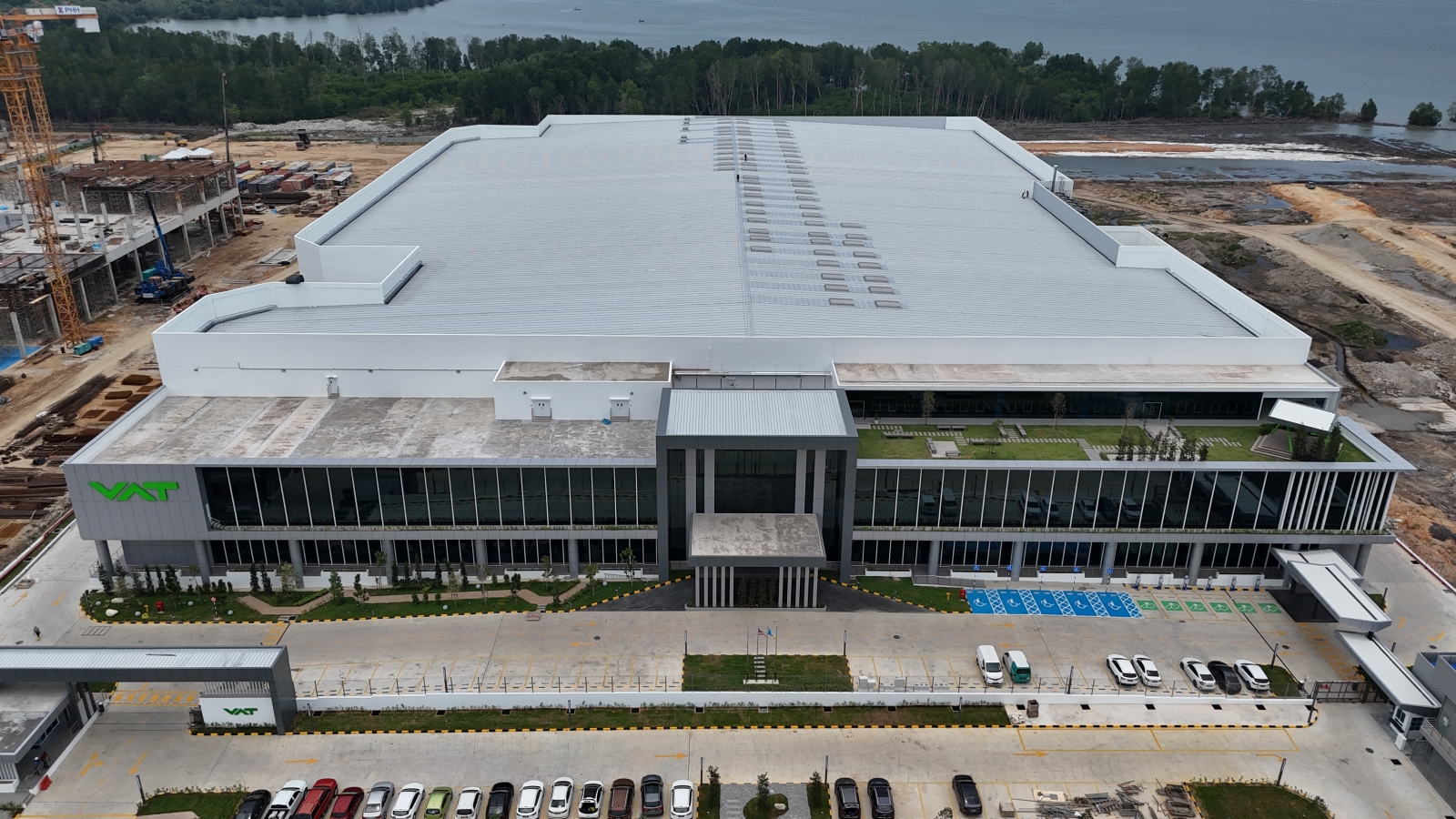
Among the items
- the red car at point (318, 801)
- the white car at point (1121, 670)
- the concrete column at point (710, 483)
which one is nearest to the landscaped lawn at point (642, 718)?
the red car at point (318, 801)

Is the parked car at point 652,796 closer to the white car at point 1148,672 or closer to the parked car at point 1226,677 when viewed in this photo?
the white car at point 1148,672

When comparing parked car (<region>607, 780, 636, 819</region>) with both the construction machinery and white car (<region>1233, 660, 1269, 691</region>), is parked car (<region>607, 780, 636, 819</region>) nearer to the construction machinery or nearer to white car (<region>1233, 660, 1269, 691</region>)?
white car (<region>1233, 660, 1269, 691</region>)

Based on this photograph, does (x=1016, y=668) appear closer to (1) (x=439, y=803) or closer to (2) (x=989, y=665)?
(2) (x=989, y=665)

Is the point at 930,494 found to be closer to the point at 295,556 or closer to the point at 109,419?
the point at 295,556

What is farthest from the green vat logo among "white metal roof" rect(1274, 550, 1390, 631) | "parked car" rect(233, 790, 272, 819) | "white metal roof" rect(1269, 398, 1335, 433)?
"white metal roof" rect(1269, 398, 1335, 433)

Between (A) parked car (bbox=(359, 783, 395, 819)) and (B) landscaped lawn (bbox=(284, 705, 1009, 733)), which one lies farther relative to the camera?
(B) landscaped lawn (bbox=(284, 705, 1009, 733))

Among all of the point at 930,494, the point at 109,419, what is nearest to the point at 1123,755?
the point at 930,494
